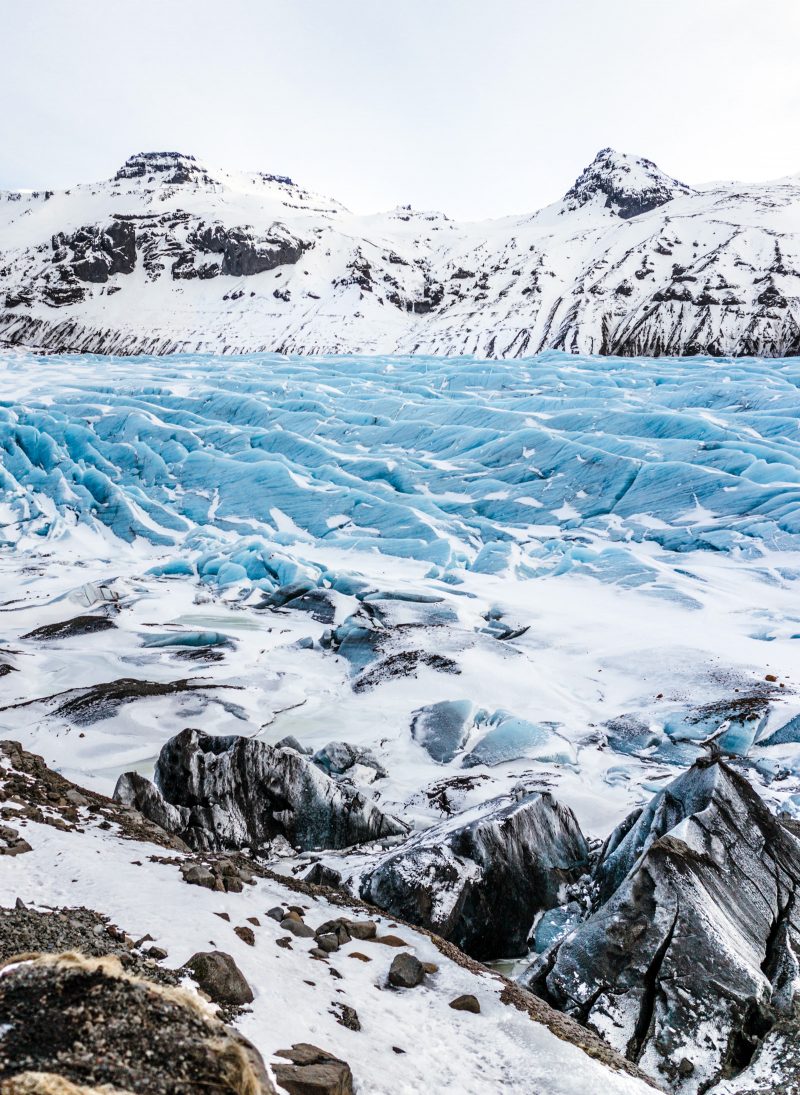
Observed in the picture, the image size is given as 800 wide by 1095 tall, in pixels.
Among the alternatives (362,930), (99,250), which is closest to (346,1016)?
(362,930)

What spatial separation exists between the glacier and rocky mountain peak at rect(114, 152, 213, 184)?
89.8m

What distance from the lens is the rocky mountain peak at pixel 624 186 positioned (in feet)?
256

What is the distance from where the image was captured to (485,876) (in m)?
4.98

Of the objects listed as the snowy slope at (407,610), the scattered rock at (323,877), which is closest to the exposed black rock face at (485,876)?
the snowy slope at (407,610)

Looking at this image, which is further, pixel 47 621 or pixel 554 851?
pixel 47 621

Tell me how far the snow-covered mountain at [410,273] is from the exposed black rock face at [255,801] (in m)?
43.3

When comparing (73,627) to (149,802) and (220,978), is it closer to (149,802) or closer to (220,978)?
(149,802)

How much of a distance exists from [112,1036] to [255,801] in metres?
4.38

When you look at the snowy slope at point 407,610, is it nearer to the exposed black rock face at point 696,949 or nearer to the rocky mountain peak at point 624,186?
the exposed black rock face at point 696,949

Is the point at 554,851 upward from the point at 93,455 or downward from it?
downward

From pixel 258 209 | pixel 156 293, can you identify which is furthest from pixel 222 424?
pixel 258 209

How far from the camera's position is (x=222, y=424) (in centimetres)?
2369

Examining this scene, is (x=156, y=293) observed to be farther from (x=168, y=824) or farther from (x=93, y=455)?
(x=168, y=824)

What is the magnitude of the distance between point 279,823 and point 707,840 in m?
3.57
